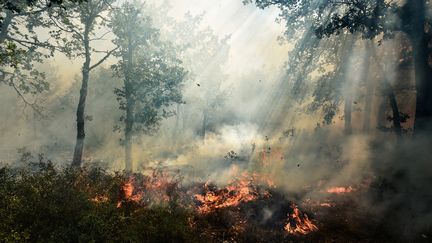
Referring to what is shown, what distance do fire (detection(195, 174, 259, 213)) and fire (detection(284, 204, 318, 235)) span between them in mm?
1975

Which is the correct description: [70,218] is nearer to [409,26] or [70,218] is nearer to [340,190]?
[340,190]

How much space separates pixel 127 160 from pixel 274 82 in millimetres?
30560

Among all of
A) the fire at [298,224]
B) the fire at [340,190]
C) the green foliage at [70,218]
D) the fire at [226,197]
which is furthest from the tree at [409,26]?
the green foliage at [70,218]

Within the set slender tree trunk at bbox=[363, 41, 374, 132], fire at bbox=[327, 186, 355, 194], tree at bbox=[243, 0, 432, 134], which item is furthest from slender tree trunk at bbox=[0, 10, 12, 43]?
slender tree trunk at bbox=[363, 41, 374, 132]

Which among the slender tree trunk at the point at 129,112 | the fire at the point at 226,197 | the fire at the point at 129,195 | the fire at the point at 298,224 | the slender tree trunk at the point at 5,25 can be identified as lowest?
the fire at the point at 298,224

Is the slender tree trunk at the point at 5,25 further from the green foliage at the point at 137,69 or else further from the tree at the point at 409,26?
the tree at the point at 409,26

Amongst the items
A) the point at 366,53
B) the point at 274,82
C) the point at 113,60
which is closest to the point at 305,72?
the point at 366,53

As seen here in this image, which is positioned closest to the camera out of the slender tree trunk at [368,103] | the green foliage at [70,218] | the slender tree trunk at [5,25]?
the green foliage at [70,218]

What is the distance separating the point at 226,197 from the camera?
14320 mm

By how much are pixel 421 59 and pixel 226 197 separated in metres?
9.52

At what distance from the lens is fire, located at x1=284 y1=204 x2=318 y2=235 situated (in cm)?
1139

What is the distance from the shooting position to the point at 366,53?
23094 mm

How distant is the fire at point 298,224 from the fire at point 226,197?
6.48 ft

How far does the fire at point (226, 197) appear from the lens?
13.2m
